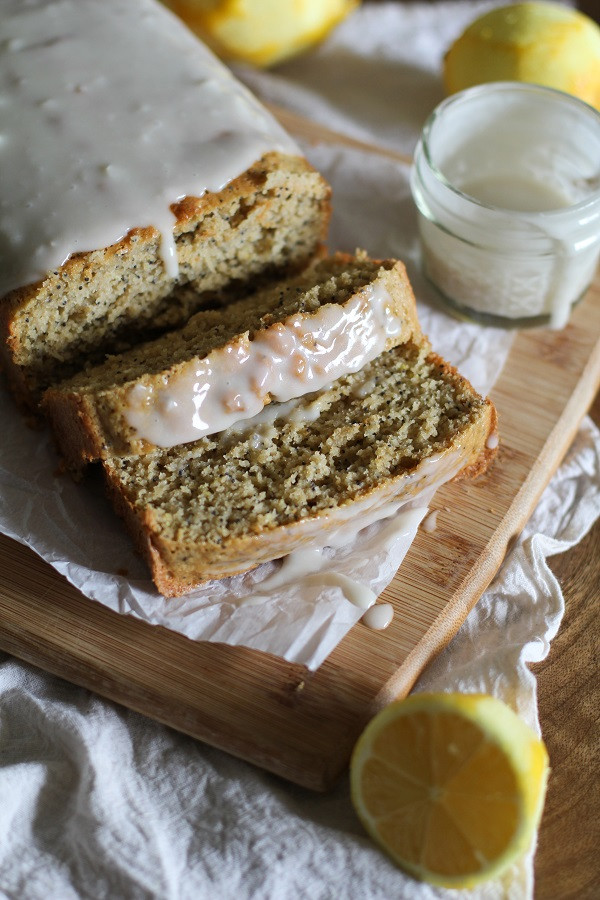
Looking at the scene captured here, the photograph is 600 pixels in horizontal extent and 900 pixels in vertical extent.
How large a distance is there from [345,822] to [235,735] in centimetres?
41

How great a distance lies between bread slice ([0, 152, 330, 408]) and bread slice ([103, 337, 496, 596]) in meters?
0.63

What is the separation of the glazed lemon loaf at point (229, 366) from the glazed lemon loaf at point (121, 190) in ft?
0.66

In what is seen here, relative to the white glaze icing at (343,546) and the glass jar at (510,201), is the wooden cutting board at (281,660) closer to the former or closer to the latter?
the white glaze icing at (343,546)

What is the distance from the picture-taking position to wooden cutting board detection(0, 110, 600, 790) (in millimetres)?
2904

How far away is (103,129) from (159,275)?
571 millimetres

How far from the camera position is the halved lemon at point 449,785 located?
8.25ft

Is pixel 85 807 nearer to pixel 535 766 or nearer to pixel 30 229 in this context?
pixel 535 766

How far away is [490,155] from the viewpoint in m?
4.20

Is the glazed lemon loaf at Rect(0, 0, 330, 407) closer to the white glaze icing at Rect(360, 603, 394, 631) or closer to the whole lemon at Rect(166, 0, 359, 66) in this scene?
the whole lemon at Rect(166, 0, 359, 66)

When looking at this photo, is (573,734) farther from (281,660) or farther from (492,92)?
(492,92)

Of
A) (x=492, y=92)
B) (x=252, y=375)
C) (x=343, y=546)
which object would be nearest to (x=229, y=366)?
(x=252, y=375)

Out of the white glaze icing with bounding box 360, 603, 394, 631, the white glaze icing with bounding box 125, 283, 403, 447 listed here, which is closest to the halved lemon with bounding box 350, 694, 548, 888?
→ the white glaze icing with bounding box 360, 603, 394, 631

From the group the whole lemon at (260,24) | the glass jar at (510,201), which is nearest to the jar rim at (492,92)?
the glass jar at (510,201)

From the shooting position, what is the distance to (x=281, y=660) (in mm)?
3037
